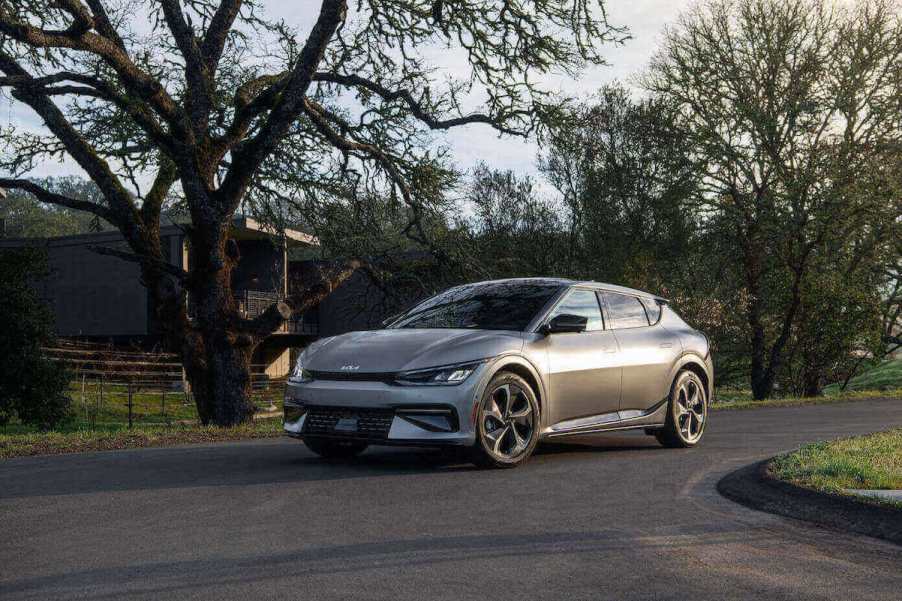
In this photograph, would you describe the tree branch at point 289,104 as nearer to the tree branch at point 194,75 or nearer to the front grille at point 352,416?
the tree branch at point 194,75

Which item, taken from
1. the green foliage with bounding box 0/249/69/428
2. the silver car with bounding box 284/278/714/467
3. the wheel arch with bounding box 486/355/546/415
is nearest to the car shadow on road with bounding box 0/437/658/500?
the silver car with bounding box 284/278/714/467

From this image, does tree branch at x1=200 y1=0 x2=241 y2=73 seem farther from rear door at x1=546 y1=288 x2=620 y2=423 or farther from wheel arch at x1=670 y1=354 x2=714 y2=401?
wheel arch at x1=670 y1=354 x2=714 y2=401

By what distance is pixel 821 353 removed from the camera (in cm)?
3139

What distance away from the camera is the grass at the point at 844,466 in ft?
23.5

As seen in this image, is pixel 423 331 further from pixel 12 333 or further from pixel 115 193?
pixel 12 333

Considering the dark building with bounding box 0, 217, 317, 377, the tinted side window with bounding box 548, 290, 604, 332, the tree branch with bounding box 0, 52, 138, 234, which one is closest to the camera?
the tinted side window with bounding box 548, 290, 604, 332

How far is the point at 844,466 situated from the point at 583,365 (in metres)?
2.46

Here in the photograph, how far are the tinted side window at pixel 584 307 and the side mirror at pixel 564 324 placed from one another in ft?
1.17

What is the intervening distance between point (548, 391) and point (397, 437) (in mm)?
1586

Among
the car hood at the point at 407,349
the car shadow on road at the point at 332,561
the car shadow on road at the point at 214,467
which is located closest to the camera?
the car shadow on road at the point at 332,561

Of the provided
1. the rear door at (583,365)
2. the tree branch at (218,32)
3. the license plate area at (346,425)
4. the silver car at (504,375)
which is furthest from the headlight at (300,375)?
the tree branch at (218,32)

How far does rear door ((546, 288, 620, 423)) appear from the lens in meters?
9.02

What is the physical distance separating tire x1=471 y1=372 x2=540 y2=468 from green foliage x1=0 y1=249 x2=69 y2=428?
44.1ft

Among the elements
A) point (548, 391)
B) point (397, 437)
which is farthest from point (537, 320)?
point (397, 437)
